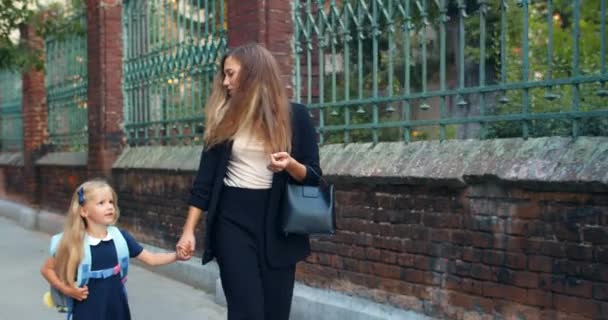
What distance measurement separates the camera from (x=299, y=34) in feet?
21.5

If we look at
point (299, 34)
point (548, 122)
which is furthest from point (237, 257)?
point (299, 34)

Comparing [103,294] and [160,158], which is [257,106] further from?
[160,158]

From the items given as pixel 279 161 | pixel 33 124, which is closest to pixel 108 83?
pixel 33 124

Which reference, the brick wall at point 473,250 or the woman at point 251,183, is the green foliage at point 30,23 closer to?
the brick wall at point 473,250

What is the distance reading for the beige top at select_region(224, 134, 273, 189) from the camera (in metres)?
3.79

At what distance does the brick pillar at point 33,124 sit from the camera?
1303 cm

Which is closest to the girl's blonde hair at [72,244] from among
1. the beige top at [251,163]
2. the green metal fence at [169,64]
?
the beige top at [251,163]

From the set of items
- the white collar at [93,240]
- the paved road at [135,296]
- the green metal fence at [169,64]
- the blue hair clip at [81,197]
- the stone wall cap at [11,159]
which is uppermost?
the green metal fence at [169,64]

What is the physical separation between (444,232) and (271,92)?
1.62 metres

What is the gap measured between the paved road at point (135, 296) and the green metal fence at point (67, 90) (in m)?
2.23

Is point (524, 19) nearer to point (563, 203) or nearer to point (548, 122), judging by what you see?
point (548, 122)

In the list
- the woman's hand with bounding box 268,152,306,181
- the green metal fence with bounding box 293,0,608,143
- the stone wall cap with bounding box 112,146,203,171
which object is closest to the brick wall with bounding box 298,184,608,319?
the green metal fence with bounding box 293,0,608,143

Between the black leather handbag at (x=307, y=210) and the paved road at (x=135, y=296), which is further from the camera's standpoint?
the paved road at (x=135, y=296)

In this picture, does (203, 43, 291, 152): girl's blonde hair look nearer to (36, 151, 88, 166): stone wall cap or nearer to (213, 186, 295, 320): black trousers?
(213, 186, 295, 320): black trousers
